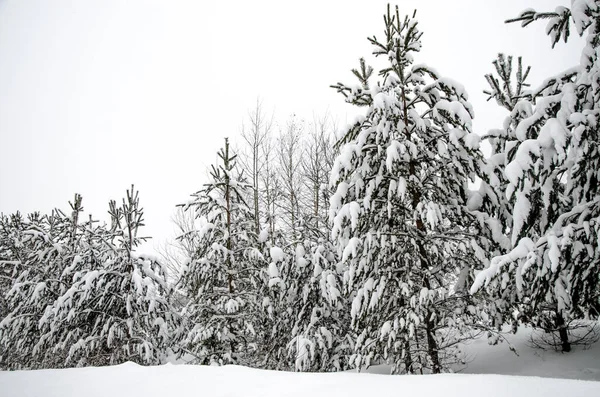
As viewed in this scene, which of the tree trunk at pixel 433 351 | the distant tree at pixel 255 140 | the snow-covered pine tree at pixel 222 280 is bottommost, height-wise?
the tree trunk at pixel 433 351

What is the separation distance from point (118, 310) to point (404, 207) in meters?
8.05

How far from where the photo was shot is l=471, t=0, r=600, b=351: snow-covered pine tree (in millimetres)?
3443

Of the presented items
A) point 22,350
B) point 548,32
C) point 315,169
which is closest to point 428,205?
point 548,32

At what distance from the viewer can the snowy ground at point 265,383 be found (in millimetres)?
2402

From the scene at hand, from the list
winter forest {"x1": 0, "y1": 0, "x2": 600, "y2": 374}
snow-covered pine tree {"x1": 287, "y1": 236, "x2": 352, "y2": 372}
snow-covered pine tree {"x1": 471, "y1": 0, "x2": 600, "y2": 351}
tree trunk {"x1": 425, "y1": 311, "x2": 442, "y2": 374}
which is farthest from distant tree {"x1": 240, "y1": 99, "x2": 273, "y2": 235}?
snow-covered pine tree {"x1": 471, "y1": 0, "x2": 600, "y2": 351}

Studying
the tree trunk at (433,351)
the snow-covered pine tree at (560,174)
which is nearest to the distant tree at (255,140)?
the tree trunk at (433,351)

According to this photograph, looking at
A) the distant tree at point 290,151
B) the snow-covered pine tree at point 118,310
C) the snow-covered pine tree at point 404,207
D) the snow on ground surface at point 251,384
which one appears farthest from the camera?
the distant tree at point 290,151

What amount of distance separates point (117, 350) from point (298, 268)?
5049 mm

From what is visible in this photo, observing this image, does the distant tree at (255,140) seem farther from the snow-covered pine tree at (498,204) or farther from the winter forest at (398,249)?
the snow-covered pine tree at (498,204)

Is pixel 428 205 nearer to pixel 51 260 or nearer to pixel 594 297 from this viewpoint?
pixel 594 297

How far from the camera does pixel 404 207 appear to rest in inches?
222

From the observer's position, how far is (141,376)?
13.4 feet

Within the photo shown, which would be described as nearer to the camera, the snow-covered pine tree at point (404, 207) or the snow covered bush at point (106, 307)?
the snow-covered pine tree at point (404, 207)

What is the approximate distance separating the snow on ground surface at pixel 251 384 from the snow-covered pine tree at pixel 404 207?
2.22 meters
